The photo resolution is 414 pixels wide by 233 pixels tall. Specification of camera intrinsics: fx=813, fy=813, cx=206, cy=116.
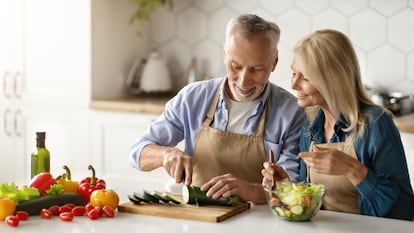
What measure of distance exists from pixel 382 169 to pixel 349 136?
17cm

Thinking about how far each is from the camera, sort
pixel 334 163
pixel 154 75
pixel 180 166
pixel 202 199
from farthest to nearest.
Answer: pixel 154 75 < pixel 180 166 < pixel 202 199 < pixel 334 163

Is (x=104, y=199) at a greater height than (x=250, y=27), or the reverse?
(x=250, y=27)

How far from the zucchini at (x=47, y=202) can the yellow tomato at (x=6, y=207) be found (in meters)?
0.03

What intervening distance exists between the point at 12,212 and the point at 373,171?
46.8 inches

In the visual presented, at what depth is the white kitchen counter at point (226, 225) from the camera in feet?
7.89

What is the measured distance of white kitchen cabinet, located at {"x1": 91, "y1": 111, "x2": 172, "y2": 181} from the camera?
4.62 meters

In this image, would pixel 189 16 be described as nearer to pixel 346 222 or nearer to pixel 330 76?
pixel 330 76

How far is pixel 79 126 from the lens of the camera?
15.8 ft

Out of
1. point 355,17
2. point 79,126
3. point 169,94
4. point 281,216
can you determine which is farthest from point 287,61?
point 281,216

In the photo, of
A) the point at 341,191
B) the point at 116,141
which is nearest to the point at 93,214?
the point at 341,191

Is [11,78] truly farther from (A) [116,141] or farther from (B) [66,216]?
(B) [66,216]

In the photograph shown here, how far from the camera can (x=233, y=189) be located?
2711 mm

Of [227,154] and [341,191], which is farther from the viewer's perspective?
[227,154]

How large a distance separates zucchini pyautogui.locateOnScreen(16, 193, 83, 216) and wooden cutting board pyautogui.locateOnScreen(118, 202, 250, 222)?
0.15m
